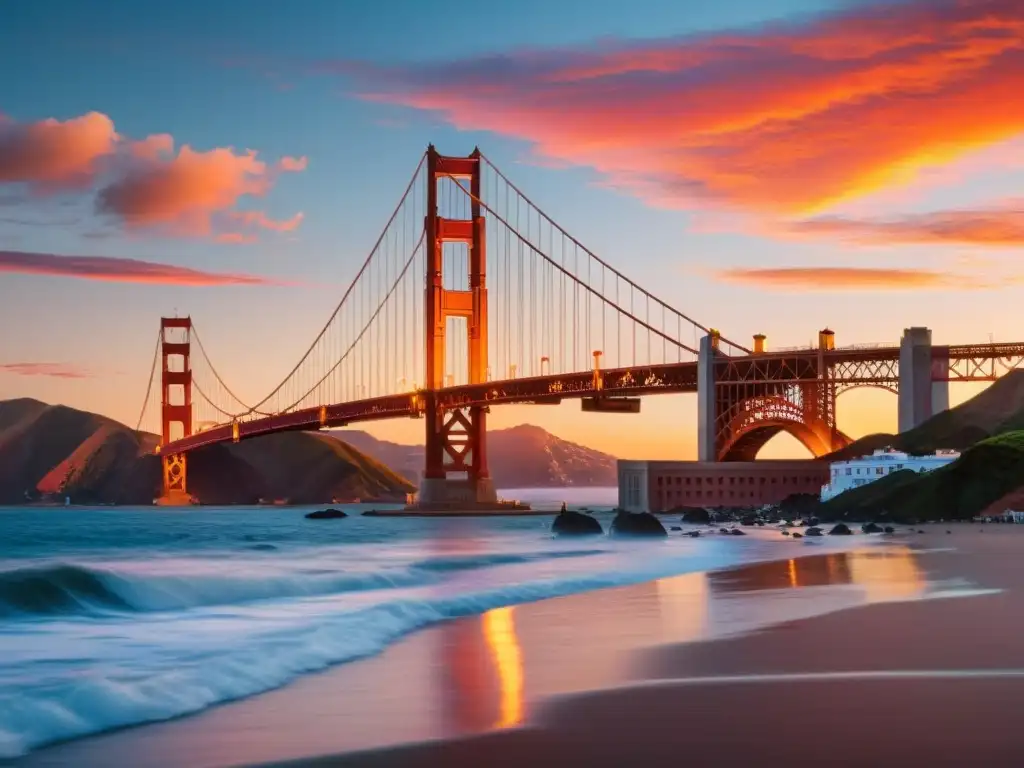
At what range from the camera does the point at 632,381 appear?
3250 inches

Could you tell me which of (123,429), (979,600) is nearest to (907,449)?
(979,600)

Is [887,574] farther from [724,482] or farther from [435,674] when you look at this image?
[724,482]

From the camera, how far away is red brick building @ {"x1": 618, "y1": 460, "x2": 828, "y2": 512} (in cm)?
8525

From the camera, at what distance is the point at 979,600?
19484mm


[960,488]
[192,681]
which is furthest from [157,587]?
[960,488]

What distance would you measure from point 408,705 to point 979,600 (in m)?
10.2

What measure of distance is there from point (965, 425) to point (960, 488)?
18917 millimetres

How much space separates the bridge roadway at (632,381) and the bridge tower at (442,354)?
253 cm

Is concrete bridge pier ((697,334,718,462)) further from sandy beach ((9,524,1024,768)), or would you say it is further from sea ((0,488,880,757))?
sandy beach ((9,524,1024,768))

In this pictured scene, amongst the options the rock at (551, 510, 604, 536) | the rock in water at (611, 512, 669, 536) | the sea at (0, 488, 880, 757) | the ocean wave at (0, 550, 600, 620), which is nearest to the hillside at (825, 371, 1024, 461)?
the rock at (551, 510, 604, 536)

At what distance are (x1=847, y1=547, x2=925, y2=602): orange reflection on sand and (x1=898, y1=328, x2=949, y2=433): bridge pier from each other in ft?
147

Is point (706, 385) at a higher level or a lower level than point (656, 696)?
higher

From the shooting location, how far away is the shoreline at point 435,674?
1076 cm

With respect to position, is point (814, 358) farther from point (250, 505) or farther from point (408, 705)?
point (250, 505)
